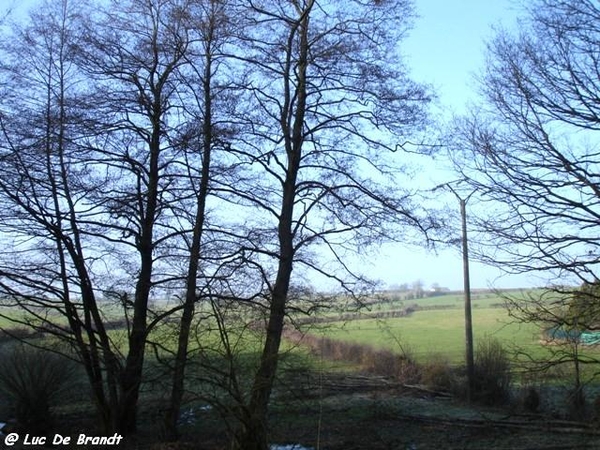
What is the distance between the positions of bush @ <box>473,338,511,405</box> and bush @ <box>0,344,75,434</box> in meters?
12.7

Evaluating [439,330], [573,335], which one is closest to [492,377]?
[573,335]

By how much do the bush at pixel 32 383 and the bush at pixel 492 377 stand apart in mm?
12708

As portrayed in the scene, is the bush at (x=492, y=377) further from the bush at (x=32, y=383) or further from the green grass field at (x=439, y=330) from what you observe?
the bush at (x=32, y=383)

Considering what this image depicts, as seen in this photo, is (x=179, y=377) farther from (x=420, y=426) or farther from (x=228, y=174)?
(x=420, y=426)

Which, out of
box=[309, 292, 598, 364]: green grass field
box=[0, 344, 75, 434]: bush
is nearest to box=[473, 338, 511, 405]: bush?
box=[309, 292, 598, 364]: green grass field

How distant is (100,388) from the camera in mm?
12664

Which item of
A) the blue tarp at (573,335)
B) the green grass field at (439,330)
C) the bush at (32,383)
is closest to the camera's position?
the blue tarp at (573,335)

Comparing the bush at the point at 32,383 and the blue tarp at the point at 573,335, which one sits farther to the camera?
the bush at the point at 32,383

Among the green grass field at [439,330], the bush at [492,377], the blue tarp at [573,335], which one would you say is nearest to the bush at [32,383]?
the green grass field at [439,330]

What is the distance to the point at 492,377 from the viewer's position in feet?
62.7

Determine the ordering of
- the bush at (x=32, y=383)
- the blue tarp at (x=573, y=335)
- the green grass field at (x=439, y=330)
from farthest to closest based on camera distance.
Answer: the bush at (x=32, y=383)
the green grass field at (x=439, y=330)
the blue tarp at (x=573, y=335)

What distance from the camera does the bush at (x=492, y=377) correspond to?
61.8 ft

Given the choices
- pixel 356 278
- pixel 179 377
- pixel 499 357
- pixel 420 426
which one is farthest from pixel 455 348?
pixel 179 377

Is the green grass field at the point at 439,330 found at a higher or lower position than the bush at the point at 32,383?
higher
